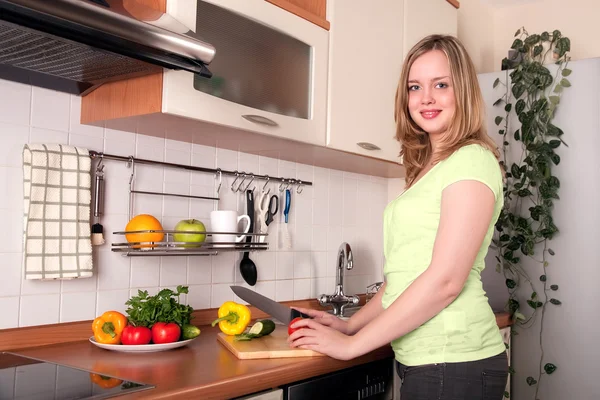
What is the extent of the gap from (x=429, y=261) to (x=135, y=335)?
75 centimetres

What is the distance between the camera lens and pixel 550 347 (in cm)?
268

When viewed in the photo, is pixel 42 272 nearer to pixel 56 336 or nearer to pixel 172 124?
pixel 56 336

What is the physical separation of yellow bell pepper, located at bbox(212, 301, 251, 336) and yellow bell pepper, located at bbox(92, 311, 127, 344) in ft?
0.90

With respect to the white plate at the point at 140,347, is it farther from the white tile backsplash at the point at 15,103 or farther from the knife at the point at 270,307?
the white tile backsplash at the point at 15,103

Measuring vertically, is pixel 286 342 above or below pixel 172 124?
below

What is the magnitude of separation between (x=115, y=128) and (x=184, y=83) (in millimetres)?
370

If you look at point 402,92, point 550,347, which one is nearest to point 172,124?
point 402,92

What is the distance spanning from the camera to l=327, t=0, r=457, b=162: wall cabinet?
2.05 m

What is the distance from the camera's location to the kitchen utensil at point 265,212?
219cm

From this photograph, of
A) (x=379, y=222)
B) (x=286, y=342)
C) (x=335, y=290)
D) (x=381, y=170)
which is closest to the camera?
(x=286, y=342)

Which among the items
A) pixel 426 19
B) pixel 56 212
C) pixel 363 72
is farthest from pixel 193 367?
pixel 426 19

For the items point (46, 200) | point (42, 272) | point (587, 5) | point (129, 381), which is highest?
point (587, 5)

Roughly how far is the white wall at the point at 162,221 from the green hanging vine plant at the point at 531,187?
632 mm

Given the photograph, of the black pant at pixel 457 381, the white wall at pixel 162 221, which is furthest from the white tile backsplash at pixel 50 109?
the black pant at pixel 457 381
